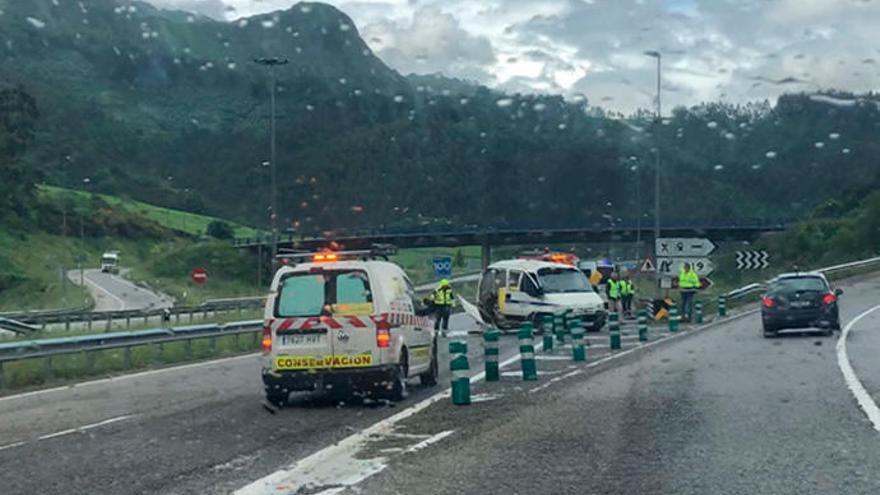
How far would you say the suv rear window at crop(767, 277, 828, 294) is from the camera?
26906 mm

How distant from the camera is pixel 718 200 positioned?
81.7m

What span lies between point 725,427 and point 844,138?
Answer: 6930 centimetres

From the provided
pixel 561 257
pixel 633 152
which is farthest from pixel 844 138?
pixel 561 257

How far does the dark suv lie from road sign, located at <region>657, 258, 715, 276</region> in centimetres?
1066

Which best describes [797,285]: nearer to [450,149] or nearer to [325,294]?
[325,294]

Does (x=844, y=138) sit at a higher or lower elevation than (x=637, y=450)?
higher

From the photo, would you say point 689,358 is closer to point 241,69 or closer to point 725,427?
point 725,427

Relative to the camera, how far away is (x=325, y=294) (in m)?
14.9

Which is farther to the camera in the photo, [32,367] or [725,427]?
[32,367]

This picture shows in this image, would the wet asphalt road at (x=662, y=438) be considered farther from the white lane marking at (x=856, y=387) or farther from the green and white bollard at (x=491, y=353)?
the green and white bollard at (x=491, y=353)

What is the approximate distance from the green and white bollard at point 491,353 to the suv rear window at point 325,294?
2483mm

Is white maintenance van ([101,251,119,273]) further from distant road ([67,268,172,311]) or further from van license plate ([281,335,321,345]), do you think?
van license plate ([281,335,321,345])

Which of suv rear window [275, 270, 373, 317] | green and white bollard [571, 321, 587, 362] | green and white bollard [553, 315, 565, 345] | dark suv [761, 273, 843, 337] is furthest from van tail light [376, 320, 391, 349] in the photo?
dark suv [761, 273, 843, 337]

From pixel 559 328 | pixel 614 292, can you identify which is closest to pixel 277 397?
pixel 559 328
